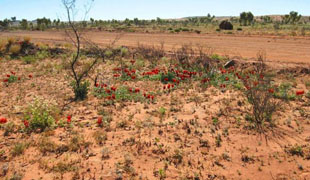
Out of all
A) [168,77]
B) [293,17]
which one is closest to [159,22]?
[293,17]

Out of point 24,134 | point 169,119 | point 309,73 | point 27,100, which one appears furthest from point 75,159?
point 309,73

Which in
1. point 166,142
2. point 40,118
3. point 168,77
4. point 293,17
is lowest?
point 166,142

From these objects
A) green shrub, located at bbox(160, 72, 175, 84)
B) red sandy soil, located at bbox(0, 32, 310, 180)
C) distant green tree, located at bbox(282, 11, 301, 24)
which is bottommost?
red sandy soil, located at bbox(0, 32, 310, 180)

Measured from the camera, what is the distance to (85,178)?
3.92 metres

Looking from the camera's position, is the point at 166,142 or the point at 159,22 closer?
the point at 166,142

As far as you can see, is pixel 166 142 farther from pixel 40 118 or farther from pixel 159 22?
pixel 159 22

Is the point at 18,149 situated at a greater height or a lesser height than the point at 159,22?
lesser

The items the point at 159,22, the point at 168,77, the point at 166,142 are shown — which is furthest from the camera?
the point at 159,22

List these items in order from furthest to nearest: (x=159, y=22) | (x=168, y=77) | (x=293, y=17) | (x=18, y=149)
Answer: (x=159, y=22), (x=293, y=17), (x=168, y=77), (x=18, y=149)

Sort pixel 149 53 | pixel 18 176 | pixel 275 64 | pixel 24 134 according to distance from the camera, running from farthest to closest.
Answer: pixel 149 53 < pixel 275 64 < pixel 24 134 < pixel 18 176

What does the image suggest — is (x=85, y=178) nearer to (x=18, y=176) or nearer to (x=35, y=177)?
(x=35, y=177)

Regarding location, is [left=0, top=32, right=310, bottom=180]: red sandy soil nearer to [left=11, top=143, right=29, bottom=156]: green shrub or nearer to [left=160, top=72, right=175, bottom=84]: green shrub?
[left=11, top=143, right=29, bottom=156]: green shrub

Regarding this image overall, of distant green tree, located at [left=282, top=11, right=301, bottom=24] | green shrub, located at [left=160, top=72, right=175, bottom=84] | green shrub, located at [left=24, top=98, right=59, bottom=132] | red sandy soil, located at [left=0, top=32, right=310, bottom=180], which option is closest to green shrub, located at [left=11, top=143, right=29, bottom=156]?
red sandy soil, located at [left=0, top=32, right=310, bottom=180]

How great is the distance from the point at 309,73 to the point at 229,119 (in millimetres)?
6074
